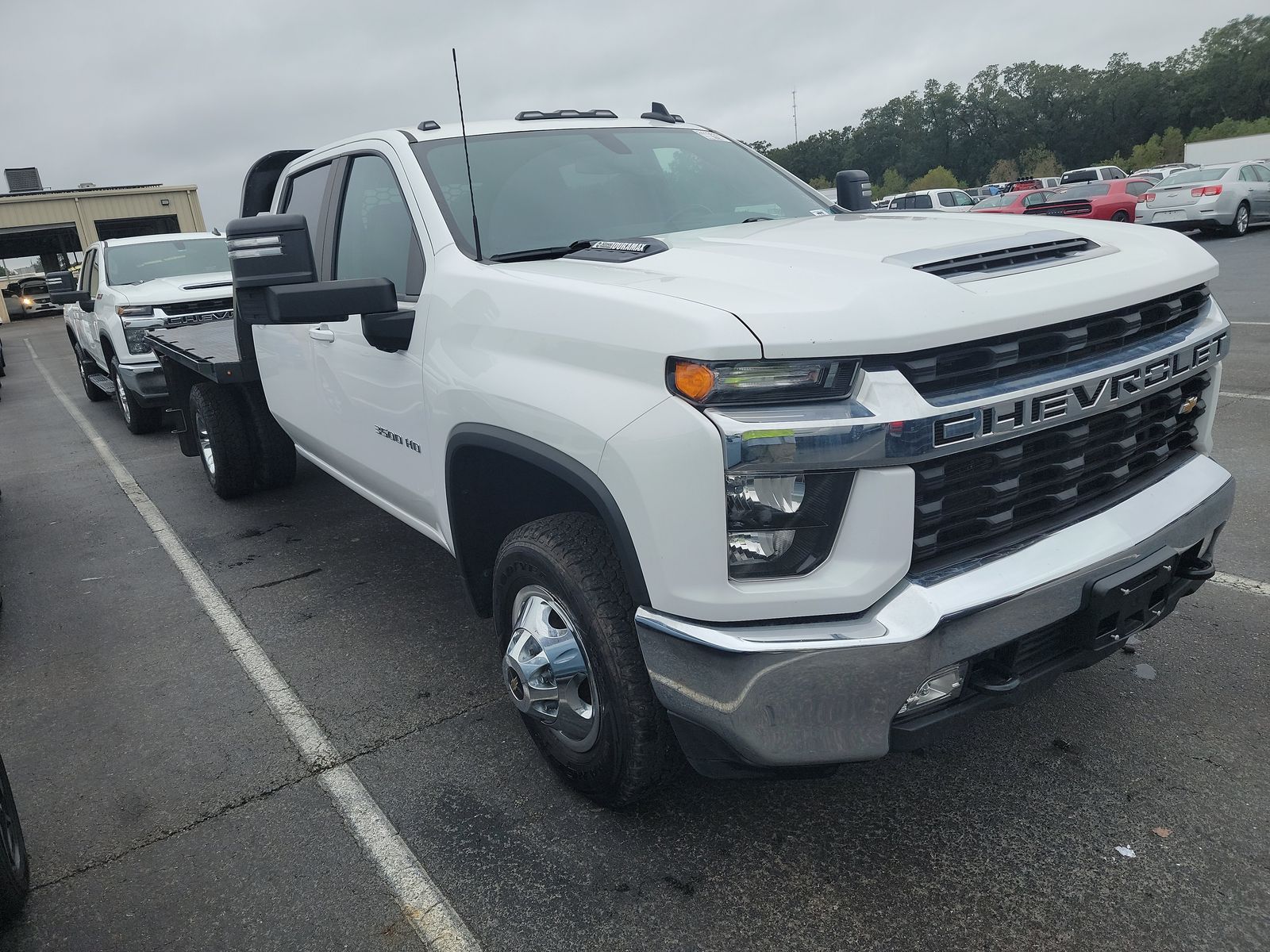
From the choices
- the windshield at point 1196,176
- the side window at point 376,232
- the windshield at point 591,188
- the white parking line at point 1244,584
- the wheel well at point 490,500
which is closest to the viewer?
the wheel well at point 490,500

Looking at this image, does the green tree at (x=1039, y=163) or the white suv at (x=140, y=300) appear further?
the green tree at (x=1039, y=163)

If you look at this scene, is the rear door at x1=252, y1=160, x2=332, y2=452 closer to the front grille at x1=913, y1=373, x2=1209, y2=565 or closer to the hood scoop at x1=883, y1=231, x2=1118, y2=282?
the hood scoop at x1=883, y1=231, x2=1118, y2=282

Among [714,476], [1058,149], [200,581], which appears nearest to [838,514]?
[714,476]

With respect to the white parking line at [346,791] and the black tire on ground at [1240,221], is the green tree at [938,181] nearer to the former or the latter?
the black tire on ground at [1240,221]

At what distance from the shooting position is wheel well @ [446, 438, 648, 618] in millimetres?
2709

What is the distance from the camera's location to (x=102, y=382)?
10.2 meters

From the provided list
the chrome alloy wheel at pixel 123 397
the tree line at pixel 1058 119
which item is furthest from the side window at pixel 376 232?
the tree line at pixel 1058 119

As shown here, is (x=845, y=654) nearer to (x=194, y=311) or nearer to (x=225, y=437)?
(x=225, y=437)

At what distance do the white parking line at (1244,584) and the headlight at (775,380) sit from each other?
2.68 metres

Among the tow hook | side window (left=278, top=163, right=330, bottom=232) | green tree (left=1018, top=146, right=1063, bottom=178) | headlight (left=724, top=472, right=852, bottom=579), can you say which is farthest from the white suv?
green tree (left=1018, top=146, right=1063, bottom=178)

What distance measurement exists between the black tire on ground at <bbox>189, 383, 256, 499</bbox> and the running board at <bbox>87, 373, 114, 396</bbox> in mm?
4518

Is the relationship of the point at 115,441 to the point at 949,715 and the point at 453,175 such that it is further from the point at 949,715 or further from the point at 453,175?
the point at 949,715

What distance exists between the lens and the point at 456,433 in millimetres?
2787

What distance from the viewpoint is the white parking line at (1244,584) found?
3.64 metres
